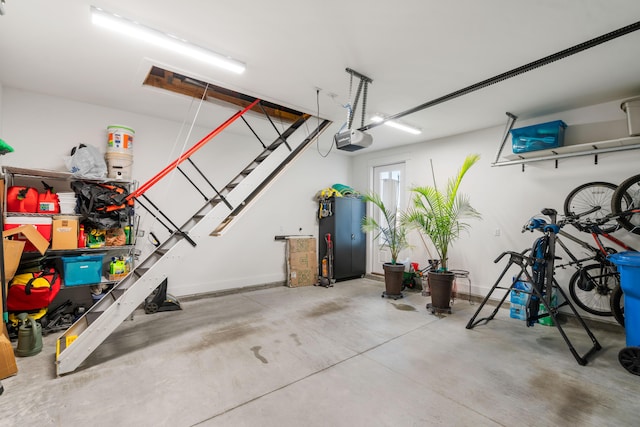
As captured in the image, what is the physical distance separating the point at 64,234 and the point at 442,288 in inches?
200

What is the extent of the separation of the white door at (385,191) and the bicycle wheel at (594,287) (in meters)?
3.23

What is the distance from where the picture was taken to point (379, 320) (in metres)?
3.91

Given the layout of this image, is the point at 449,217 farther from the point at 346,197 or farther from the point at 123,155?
the point at 123,155

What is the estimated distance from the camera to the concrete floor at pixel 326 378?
201 centimetres

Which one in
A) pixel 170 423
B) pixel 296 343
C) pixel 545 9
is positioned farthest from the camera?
pixel 296 343

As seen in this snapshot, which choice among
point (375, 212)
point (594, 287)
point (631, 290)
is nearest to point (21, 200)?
point (375, 212)

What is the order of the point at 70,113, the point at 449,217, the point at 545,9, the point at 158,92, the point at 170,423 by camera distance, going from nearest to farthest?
1. the point at 170,423
2. the point at 545,9
3. the point at 158,92
4. the point at 70,113
5. the point at 449,217

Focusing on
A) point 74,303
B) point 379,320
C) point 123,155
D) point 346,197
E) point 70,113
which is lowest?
point 379,320

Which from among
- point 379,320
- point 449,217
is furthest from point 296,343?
point 449,217

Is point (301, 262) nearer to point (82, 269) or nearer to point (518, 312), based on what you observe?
point (82, 269)

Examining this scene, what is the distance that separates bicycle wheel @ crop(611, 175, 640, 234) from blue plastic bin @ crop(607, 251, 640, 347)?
1072 millimetres

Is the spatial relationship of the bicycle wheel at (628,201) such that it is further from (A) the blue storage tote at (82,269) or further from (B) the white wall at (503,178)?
(A) the blue storage tote at (82,269)

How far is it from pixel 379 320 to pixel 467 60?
3.33 m

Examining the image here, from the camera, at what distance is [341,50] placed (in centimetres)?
270
